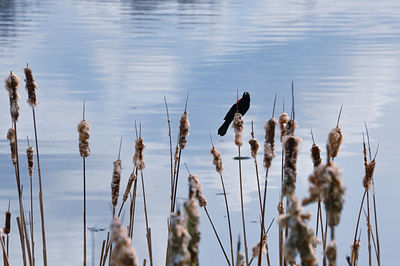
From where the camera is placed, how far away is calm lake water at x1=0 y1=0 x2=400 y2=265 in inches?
168

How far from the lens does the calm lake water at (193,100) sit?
426cm

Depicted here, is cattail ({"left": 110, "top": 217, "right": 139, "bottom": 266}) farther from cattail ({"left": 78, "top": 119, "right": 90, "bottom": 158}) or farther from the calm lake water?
the calm lake water

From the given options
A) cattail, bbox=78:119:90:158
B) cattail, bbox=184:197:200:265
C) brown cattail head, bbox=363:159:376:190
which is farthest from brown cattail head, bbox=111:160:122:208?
cattail, bbox=184:197:200:265

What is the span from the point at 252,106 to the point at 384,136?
153 centimetres

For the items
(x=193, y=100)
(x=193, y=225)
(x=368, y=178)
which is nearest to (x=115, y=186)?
(x=368, y=178)

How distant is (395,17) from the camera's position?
59.5 ft

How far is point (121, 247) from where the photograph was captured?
795 mm

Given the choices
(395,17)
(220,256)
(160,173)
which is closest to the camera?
(220,256)

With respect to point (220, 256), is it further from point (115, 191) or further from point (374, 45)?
point (374, 45)

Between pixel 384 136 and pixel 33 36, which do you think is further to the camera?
pixel 33 36

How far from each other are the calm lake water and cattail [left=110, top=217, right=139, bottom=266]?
1146 mm

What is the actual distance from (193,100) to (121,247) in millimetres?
6703

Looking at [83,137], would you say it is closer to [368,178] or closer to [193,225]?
[368,178]

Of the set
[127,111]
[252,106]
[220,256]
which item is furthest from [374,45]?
[220,256]
